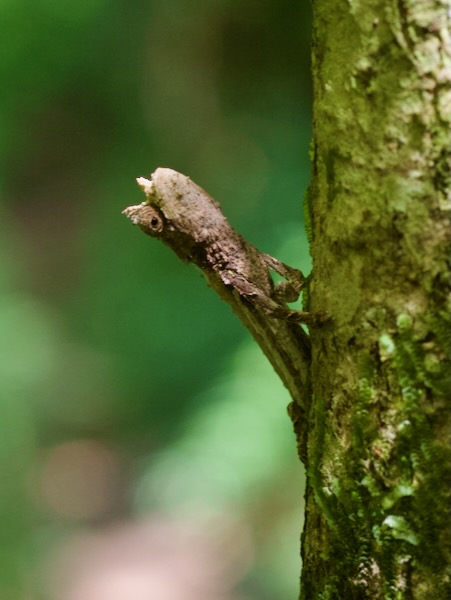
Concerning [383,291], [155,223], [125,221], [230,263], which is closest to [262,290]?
[230,263]

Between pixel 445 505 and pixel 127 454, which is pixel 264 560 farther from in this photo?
pixel 445 505

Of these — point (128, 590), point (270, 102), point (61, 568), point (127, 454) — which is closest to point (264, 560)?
point (128, 590)

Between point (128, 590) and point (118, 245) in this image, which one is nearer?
point (128, 590)

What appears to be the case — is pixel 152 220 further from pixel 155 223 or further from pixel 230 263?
pixel 230 263

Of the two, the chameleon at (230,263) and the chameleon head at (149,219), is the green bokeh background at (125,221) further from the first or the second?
the chameleon head at (149,219)

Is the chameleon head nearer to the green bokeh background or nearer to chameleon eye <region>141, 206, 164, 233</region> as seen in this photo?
chameleon eye <region>141, 206, 164, 233</region>

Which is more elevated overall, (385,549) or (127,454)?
(127,454)

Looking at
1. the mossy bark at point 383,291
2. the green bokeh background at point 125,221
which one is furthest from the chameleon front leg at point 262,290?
the green bokeh background at point 125,221
